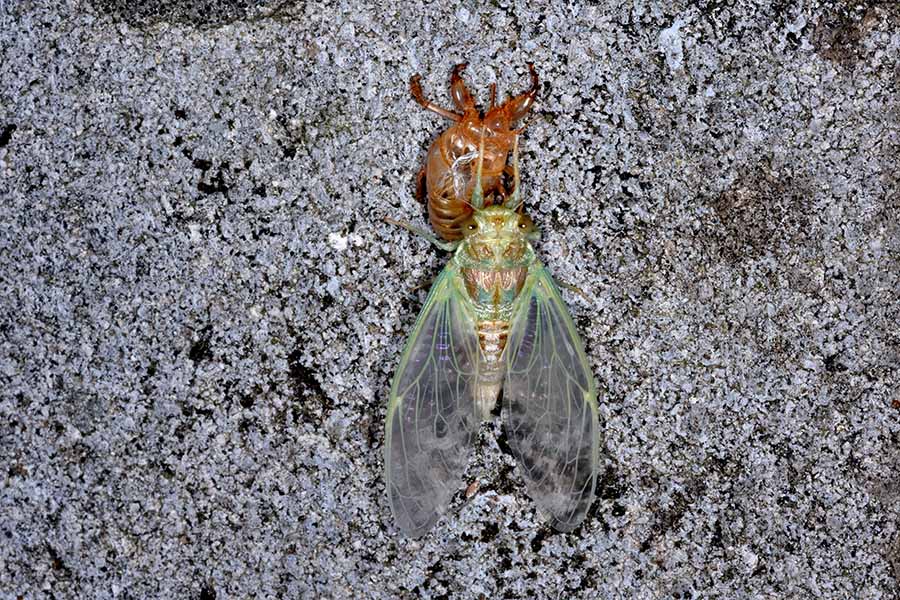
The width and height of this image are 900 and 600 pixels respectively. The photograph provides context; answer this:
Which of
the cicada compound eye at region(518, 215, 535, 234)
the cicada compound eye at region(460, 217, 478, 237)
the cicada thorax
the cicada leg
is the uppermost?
the cicada leg

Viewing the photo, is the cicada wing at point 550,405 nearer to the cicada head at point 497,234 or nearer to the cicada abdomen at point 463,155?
the cicada head at point 497,234

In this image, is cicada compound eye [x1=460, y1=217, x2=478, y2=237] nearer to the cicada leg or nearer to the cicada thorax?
the cicada thorax

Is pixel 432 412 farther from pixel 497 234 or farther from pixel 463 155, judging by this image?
pixel 463 155

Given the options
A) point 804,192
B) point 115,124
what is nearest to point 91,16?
point 115,124

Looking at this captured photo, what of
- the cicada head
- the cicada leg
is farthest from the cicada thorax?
the cicada leg

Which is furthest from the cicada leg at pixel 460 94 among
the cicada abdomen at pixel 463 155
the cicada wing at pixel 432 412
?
the cicada wing at pixel 432 412

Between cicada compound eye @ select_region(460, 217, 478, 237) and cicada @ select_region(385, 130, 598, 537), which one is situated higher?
cicada compound eye @ select_region(460, 217, 478, 237)
